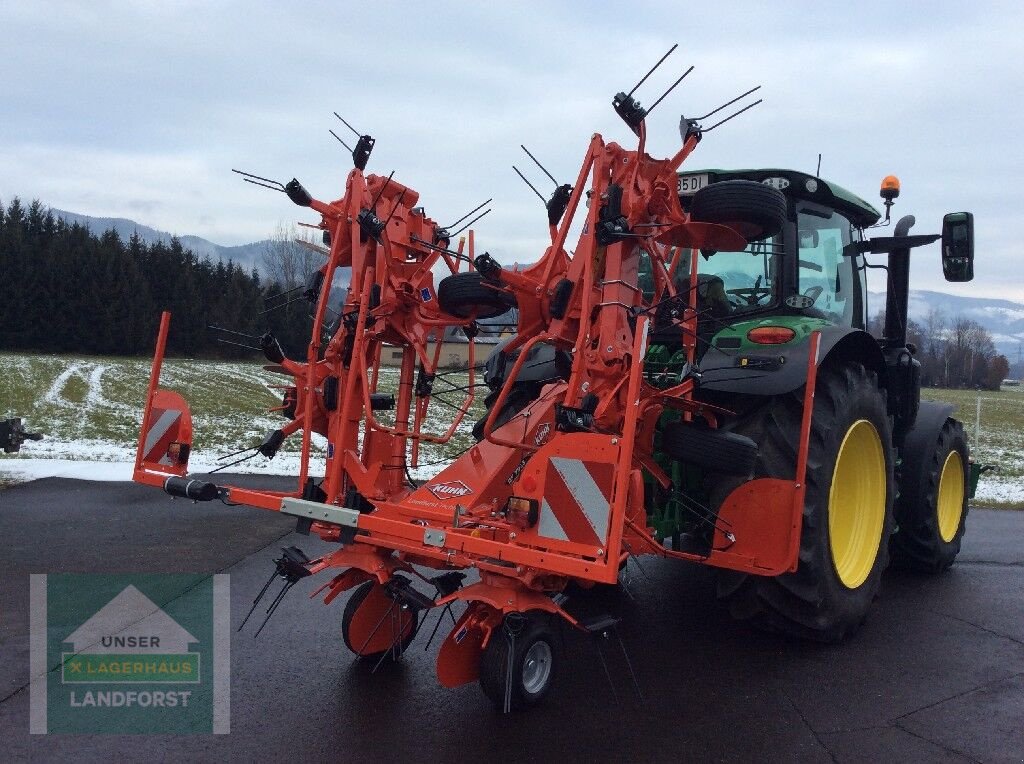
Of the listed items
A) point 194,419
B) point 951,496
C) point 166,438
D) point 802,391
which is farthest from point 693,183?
point 194,419

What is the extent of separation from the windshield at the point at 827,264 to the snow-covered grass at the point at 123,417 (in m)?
2.44

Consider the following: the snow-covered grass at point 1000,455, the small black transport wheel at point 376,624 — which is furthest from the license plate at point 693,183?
the snow-covered grass at point 1000,455

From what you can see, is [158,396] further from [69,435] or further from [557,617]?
[69,435]

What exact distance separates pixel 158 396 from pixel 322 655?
1.61 metres

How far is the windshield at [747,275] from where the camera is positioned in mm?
4957

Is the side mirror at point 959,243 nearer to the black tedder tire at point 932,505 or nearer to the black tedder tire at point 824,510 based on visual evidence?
the black tedder tire at point 932,505

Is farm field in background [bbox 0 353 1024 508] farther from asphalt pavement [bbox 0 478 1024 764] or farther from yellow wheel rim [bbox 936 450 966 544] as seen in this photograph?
yellow wheel rim [bbox 936 450 966 544]

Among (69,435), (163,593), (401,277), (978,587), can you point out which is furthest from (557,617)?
(69,435)

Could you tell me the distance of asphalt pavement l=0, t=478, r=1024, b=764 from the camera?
3305mm

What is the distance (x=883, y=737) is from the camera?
11.5 feet

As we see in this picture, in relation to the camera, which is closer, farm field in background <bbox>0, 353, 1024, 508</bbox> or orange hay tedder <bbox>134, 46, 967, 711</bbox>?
orange hay tedder <bbox>134, 46, 967, 711</bbox>

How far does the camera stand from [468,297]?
433 cm

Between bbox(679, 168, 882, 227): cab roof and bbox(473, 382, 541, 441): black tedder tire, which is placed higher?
bbox(679, 168, 882, 227): cab roof

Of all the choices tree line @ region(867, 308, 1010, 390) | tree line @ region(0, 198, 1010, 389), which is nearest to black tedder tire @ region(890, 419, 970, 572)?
tree line @ region(0, 198, 1010, 389)
